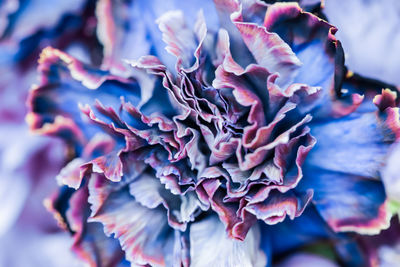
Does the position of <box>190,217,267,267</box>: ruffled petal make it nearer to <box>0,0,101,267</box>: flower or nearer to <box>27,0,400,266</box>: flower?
<box>27,0,400,266</box>: flower

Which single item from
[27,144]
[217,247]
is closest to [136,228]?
[217,247]

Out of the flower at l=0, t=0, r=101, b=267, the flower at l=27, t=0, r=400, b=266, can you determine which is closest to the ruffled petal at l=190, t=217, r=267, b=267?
the flower at l=27, t=0, r=400, b=266

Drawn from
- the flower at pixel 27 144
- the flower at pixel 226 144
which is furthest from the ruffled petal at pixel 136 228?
the flower at pixel 27 144

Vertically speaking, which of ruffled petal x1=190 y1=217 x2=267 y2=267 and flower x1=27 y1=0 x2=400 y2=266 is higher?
flower x1=27 y1=0 x2=400 y2=266

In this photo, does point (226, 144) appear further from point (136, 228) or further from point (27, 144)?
point (27, 144)

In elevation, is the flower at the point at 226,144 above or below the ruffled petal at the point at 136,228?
above

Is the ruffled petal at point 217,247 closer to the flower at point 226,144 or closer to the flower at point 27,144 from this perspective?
the flower at point 226,144

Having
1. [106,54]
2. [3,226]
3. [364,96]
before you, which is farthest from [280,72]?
[3,226]

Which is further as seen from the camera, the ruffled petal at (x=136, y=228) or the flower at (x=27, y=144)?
the flower at (x=27, y=144)

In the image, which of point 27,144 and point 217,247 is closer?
point 217,247
